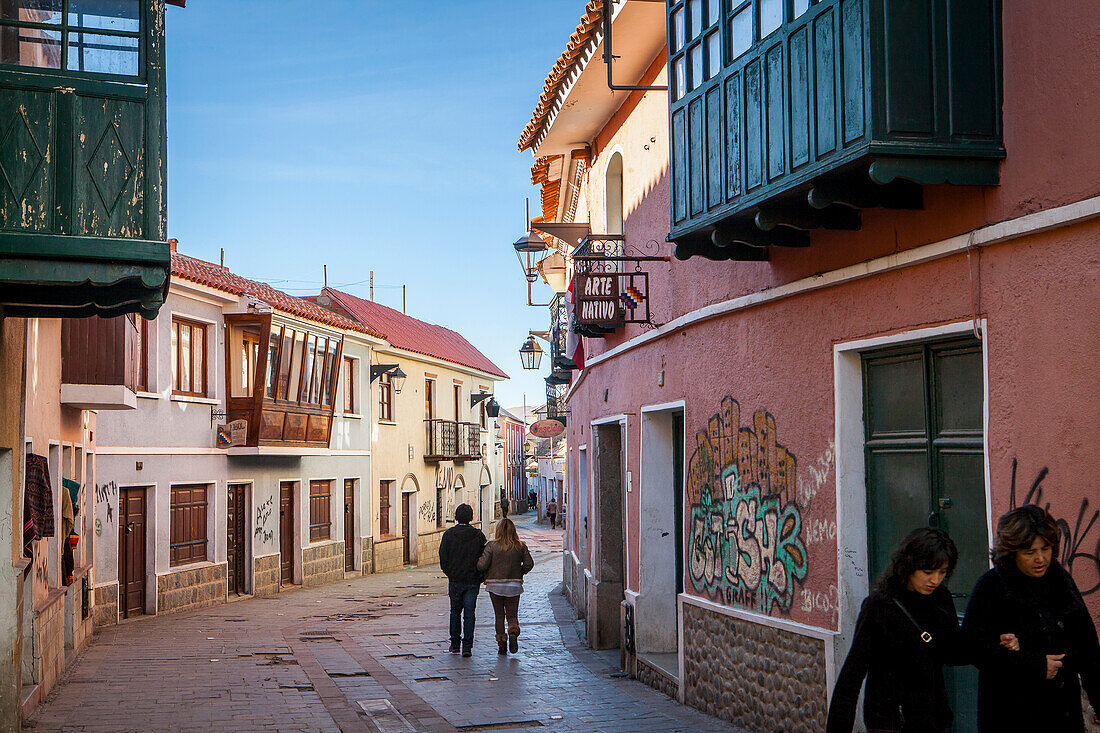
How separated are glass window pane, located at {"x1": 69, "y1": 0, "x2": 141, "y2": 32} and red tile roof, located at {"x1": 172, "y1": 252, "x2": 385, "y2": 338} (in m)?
12.2

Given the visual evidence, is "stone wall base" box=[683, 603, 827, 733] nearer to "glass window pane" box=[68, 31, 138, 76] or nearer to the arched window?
"glass window pane" box=[68, 31, 138, 76]

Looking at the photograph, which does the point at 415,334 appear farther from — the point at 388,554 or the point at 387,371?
the point at 388,554

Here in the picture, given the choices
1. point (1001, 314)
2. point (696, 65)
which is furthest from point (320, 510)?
point (1001, 314)

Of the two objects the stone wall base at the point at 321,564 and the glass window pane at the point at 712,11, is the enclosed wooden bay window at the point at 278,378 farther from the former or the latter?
the glass window pane at the point at 712,11

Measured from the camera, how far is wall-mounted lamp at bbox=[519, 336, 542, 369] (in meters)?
28.9

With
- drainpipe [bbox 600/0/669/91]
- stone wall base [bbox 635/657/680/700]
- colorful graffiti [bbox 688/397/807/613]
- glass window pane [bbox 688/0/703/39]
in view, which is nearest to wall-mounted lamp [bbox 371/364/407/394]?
stone wall base [bbox 635/657/680/700]

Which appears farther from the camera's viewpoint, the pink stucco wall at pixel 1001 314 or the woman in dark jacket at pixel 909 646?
the pink stucco wall at pixel 1001 314

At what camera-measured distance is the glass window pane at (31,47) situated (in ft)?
22.3

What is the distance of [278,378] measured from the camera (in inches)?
900

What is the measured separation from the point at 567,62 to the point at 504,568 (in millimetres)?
6129

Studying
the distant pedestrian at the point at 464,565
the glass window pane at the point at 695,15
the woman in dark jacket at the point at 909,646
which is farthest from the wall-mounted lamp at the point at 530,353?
the woman in dark jacket at the point at 909,646

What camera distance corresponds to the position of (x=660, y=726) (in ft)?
29.8

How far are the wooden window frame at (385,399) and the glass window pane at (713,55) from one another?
78.1 feet

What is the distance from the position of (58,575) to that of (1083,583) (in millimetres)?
11169
